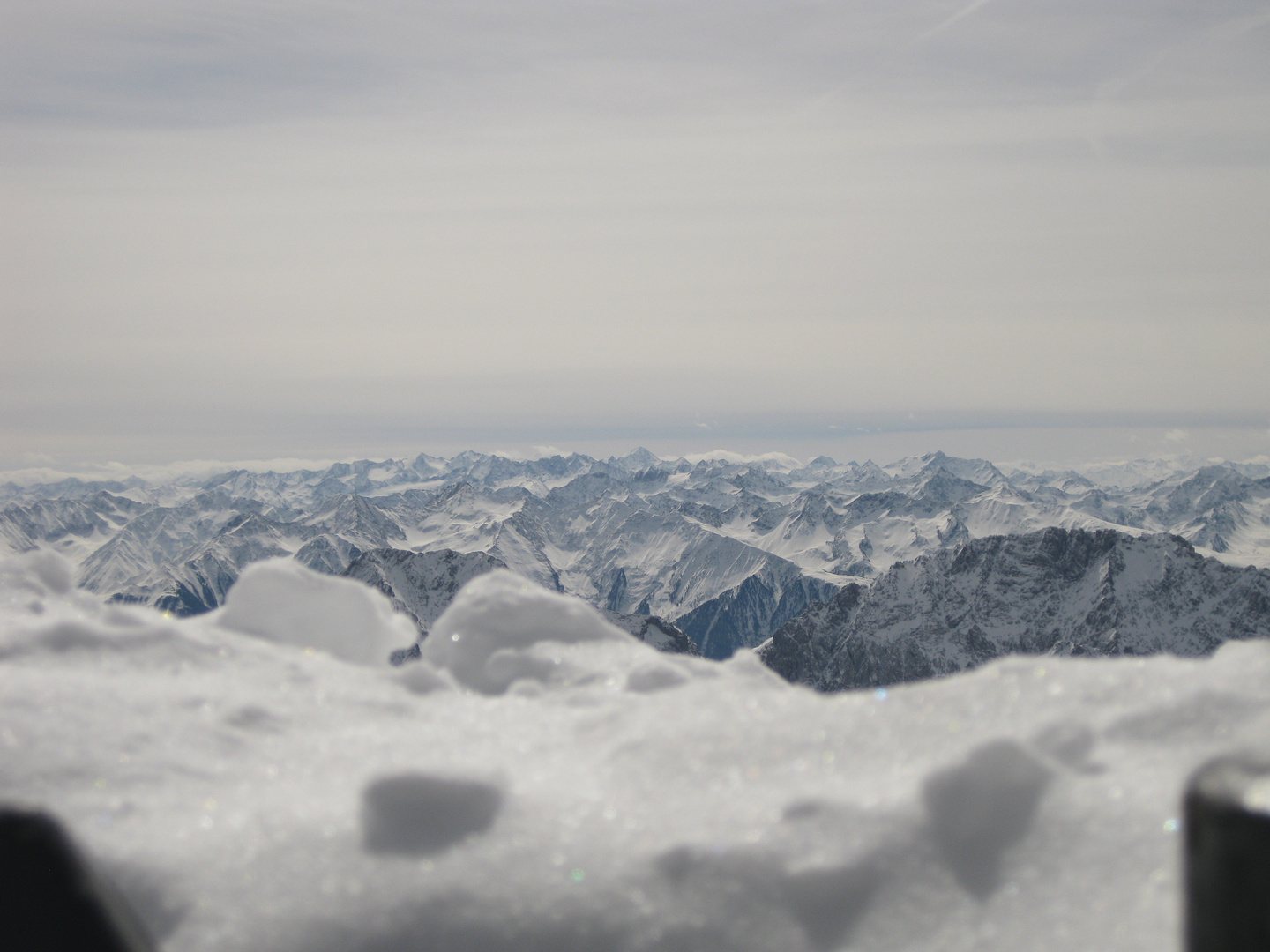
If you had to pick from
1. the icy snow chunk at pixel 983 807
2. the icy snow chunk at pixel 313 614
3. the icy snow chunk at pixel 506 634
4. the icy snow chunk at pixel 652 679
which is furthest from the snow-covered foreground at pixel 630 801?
the icy snow chunk at pixel 313 614

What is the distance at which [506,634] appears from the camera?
11250mm

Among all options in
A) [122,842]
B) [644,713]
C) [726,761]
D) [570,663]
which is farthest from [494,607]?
[122,842]

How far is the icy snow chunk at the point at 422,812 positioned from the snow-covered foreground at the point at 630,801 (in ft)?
0.06

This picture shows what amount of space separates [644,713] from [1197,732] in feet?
14.9

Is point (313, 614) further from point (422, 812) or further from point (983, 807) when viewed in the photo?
point (983, 807)

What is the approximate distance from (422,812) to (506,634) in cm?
478

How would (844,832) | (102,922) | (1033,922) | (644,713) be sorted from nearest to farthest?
1. (102,922)
2. (1033,922)
3. (844,832)
4. (644,713)

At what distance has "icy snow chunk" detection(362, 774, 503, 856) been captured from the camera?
20.5 ft

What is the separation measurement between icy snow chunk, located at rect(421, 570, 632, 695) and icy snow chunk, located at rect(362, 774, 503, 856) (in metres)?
3.41

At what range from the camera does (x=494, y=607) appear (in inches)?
450

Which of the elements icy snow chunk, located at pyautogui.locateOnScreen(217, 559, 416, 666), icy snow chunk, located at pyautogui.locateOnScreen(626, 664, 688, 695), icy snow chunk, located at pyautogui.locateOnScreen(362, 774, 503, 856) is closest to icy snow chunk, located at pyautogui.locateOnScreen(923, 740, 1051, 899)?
icy snow chunk, located at pyautogui.locateOnScreen(362, 774, 503, 856)

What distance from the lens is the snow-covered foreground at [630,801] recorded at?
18.3 feet

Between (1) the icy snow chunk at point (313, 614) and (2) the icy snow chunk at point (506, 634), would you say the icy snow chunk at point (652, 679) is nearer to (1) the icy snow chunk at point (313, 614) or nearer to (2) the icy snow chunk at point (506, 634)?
(2) the icy snow chunk at point (506, 634)

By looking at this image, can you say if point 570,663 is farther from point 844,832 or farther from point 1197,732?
point 1197,732
